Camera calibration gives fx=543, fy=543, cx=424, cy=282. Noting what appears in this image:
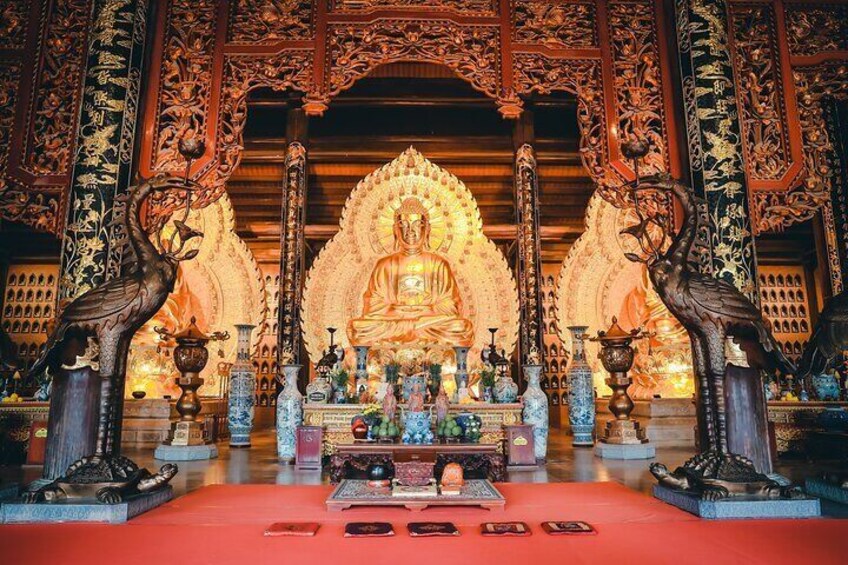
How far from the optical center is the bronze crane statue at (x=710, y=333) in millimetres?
3080

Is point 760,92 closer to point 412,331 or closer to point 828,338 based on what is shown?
point 828,338

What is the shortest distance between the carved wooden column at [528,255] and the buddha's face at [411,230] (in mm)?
1316


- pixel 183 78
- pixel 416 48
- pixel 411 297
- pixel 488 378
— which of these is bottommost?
pixel 488 378

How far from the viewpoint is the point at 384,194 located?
762 cm

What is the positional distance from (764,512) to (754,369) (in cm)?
92

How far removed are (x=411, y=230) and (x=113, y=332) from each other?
15.6 feet

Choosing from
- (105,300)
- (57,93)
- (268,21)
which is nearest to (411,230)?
(268,21)

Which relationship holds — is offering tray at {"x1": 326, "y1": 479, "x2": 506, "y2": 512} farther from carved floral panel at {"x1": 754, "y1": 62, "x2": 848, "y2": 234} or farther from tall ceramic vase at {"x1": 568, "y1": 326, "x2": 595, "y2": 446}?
tall ceramic vase at {"x1": 568, "y1": 326, "x2": 595, "y2": 446}

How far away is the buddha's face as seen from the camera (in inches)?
296

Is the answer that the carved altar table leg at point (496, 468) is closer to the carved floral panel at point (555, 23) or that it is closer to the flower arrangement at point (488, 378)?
the flower arrangement at point (488, 378)

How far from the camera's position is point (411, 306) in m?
7.19

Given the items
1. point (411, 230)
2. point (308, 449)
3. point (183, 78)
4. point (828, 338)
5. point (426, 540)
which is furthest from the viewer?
point (411, 230)

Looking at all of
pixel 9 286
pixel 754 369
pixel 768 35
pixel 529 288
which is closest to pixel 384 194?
pixel 529 288

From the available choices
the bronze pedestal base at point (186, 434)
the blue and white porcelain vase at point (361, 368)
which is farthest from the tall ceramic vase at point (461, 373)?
the bronze pedestal base at point (186, 434)
